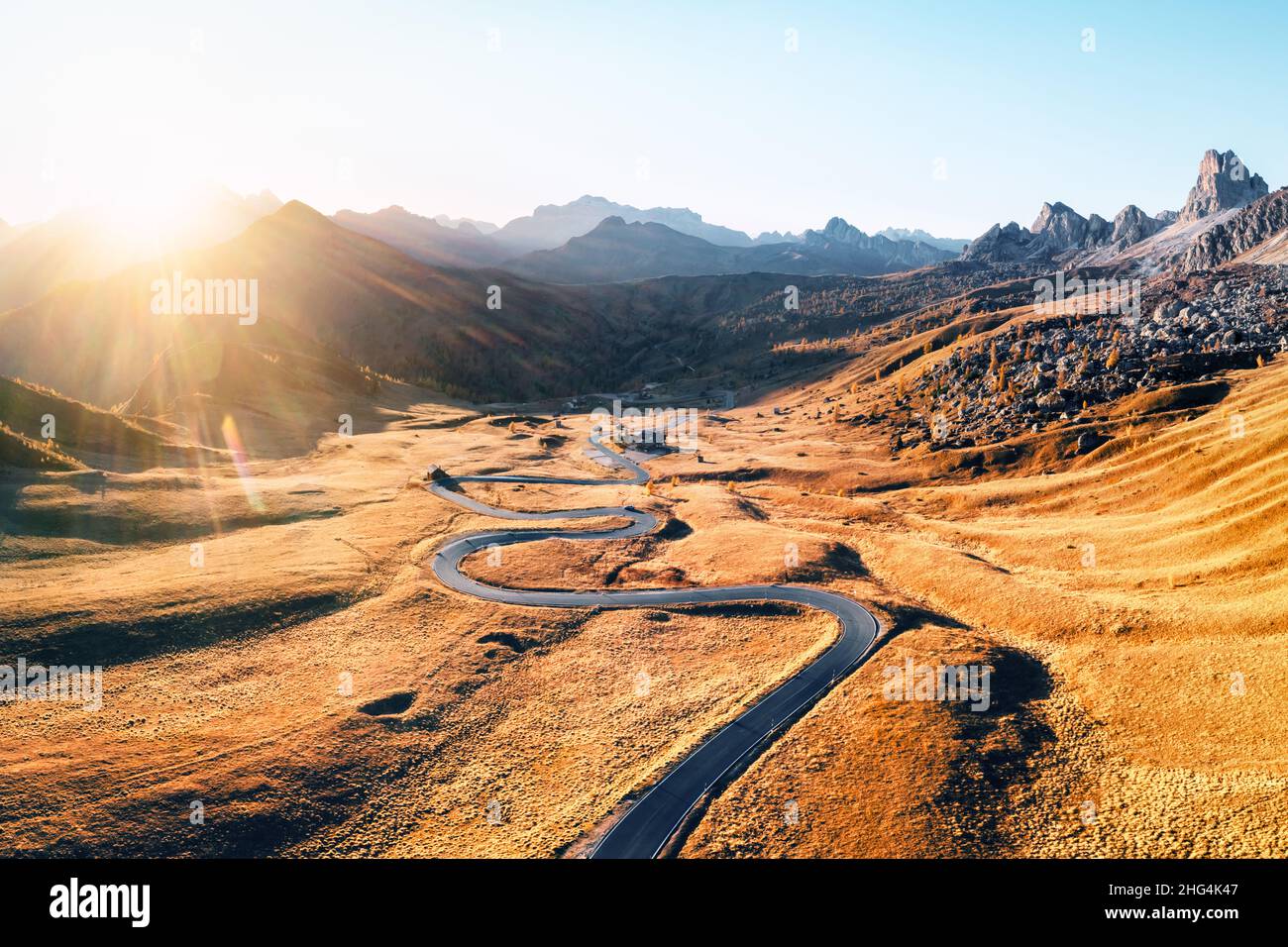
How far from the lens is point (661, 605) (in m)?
61.8

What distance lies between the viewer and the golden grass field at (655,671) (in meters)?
32.4

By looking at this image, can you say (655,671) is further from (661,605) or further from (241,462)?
(241,462)

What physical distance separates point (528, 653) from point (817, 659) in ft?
75.8

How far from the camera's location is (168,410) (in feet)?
398

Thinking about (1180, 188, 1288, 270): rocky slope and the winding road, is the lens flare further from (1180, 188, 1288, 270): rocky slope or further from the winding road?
(1180, 188, 1288, 270): rocky slope

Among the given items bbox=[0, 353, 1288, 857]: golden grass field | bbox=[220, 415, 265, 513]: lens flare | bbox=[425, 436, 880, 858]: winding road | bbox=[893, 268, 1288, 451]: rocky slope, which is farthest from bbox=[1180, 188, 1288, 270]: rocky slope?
bbox=[220, 415, 265, 513]: lens flare


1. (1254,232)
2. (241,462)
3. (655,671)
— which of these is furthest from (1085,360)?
(1254,232)

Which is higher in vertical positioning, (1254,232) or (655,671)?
(1254,232)

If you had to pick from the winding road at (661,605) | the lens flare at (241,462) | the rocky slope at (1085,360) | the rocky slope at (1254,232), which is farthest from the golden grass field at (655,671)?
the rocky slope at (1254,232)

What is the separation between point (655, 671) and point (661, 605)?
11.8 metres

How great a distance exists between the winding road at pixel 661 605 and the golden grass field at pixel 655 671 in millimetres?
1421
